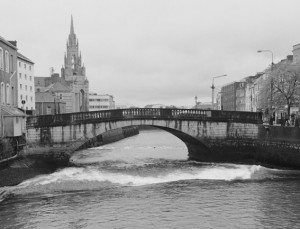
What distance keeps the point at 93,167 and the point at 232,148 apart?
1218 cm

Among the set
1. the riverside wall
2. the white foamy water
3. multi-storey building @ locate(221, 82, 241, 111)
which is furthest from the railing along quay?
multi-storey building @ locate(221, 82, 241, 111)

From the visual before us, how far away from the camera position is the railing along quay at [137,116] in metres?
33.5

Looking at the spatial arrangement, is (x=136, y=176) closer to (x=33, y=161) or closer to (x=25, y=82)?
(x=33, y=161)

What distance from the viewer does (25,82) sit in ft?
231

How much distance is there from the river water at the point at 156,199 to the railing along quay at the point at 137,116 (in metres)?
4.42

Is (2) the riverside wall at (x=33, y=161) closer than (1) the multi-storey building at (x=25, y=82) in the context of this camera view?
Yes

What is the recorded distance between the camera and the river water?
17.8 meters

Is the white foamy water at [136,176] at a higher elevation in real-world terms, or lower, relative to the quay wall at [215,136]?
lower

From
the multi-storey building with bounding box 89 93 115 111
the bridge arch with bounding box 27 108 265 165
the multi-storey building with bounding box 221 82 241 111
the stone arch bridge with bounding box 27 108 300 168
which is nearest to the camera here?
the stone arch bridge with bounding box 27 108 300 168

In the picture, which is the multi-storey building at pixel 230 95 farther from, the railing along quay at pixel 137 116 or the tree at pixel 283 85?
the railing along quay at pixel 137 116

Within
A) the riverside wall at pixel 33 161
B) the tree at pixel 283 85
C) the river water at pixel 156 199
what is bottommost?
the river water at pixel 156 199

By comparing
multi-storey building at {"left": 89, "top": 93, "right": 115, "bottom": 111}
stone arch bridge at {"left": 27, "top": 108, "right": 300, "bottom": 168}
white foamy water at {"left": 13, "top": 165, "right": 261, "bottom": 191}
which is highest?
multi-storey building at {"left": 89, "top": 93, "right": 115, "bottom": 111}

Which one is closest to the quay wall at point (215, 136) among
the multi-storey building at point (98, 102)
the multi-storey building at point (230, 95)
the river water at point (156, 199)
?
the river water at point (156, 199)

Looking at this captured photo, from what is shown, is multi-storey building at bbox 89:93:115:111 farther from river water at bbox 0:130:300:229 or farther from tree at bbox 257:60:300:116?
river water at bbox 0:130:300:229
